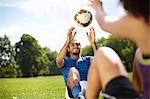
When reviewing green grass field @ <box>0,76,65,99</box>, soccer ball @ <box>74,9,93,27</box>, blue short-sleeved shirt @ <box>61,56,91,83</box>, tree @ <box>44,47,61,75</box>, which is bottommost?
green grass field @ <box>0,76,65,99</box>

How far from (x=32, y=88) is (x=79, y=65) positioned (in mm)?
1318

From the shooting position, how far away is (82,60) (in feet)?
6.84

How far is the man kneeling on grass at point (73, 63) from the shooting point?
1.91 m

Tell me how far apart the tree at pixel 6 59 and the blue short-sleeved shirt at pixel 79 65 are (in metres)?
0.84

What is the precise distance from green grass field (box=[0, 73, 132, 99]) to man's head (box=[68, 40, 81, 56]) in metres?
0.82

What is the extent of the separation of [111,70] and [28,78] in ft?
7.17

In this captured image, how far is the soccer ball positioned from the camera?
194cm

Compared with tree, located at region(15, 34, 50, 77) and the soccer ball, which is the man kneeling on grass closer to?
the soccer ball

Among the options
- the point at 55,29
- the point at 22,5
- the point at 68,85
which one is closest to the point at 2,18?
the point at 22,5

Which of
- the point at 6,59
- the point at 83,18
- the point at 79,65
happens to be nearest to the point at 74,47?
the point at 79,65

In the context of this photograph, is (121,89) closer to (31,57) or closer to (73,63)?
(73,63)

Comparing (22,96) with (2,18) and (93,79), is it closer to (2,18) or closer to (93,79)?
(2,18)

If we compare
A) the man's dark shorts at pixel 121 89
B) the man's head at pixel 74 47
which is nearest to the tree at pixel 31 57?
the man's head at pixel 74 47

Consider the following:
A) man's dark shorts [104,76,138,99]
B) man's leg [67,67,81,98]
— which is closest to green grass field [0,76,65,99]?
man's leg [67,67,81,98]
